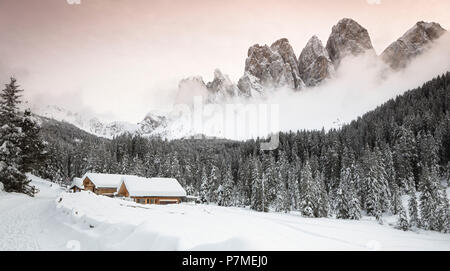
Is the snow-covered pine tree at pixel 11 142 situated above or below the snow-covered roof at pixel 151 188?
above

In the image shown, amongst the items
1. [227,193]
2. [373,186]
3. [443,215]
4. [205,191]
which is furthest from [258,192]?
[443,215]

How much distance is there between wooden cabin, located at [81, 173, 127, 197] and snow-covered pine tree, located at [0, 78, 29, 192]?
23.3m

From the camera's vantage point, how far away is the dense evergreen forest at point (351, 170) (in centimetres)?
4828

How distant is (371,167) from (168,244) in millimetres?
57248

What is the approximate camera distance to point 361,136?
88.2 m

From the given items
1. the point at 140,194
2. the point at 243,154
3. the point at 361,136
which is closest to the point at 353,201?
the point at 140,194

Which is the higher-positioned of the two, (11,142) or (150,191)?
(11,142)

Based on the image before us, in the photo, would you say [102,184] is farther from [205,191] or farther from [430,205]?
[430,205]

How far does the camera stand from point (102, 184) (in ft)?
173

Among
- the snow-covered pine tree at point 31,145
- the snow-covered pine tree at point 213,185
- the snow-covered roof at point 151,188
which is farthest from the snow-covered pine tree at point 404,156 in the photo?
the snow-covered pine tree at point 31,145

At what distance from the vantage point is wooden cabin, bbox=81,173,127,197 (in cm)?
5248

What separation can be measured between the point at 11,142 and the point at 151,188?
2132cm

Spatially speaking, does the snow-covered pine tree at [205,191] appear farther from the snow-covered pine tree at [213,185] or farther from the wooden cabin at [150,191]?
the wooden cabin at [150,191]
